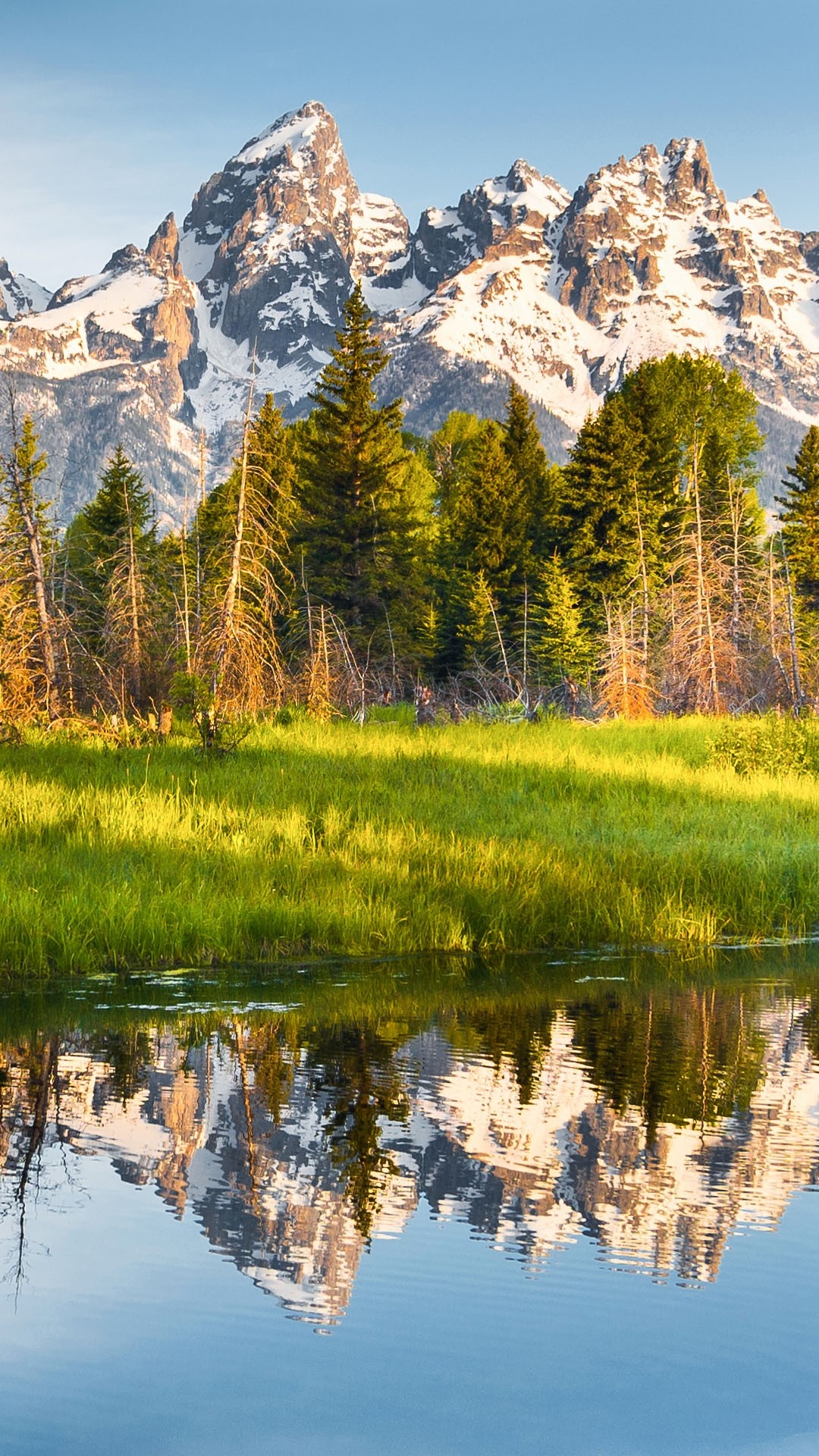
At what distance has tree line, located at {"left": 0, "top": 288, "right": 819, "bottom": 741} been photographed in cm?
2316

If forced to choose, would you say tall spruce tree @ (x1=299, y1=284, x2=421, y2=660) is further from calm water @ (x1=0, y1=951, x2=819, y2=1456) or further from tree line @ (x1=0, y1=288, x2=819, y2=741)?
calm water @ (x1=0, y1=951, x2=819, y2=1456)

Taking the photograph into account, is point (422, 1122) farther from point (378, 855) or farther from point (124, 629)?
point (124, 629)

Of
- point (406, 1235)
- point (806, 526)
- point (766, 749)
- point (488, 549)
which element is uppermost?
point (806, 526)

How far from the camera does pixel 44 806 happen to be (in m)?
13.2

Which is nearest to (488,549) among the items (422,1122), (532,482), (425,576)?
(532,482)

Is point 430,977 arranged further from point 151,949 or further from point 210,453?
point 210,453

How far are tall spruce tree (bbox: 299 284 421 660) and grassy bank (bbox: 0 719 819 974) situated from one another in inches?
1019

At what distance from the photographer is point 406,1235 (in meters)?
4.71

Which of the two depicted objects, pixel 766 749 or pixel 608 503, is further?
pixel 608 503

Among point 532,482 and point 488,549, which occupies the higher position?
point 532,482

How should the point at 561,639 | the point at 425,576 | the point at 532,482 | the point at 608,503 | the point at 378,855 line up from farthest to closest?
1. the point at 532,482
2. the point at 608,503
3. the point at 561,639
4. the point at 425,576
5. the point at 378,855

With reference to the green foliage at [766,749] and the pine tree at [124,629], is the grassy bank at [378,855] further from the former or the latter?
the pine tree at [124,629]

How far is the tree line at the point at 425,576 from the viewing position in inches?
912

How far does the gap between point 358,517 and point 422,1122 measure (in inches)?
1571
